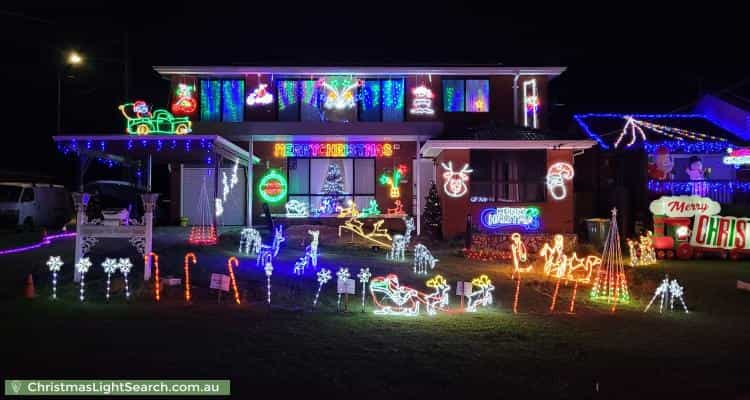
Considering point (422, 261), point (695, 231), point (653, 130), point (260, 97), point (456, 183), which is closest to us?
point (422, 261)

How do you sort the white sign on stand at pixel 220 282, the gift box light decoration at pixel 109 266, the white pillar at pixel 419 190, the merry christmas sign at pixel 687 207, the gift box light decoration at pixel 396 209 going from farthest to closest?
the gift box light decoration at pixel 396 209 → the white pillar at pixel 419 190 → the merry christmas sign at pixel 687 207 → the gift box light decoration at pixel 109 266 → the white sign on stand at pixel 220 282

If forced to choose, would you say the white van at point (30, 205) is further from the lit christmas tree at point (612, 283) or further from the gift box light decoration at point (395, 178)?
the lit christmas tree at point (612, 283)

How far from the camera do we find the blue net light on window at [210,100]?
22.1m

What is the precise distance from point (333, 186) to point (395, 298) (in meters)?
13.3

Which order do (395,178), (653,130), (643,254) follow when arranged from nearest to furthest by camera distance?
(643,254)
(395,178)
(653,130)

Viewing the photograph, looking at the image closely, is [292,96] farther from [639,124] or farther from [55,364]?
[55,364]

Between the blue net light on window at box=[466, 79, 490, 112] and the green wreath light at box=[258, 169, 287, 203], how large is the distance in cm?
845

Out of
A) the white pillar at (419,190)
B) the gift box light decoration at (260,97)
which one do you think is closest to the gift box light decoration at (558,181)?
the white pillar at (419,190)

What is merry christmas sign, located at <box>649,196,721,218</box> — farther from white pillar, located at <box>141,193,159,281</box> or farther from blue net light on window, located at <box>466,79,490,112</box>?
white pillar, located at <box>141,193,159,281</box>

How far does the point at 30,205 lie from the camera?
72.1 ft

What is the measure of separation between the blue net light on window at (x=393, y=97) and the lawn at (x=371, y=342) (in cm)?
1149

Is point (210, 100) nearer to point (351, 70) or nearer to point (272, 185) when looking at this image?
point (272, 185)

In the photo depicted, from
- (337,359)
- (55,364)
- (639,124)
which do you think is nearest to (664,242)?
(639,124)

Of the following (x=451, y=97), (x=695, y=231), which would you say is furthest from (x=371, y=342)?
(x=451, y=97)
